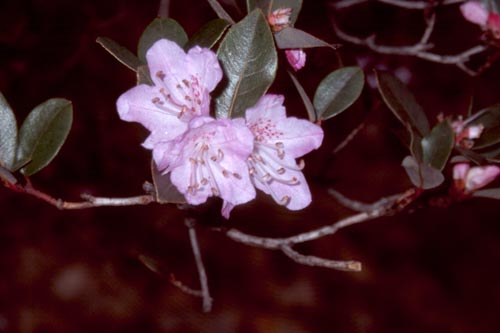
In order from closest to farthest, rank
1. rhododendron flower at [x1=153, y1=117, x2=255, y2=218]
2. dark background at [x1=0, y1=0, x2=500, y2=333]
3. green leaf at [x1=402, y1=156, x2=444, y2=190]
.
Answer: rhododendron flower at [x1=153, y1=117, x2=255, y2=218]
green leaf at [x1=402, y1=156, x2=444, y2=190]
dark background at [x1=0, y1=0, x2=500, y2=333]

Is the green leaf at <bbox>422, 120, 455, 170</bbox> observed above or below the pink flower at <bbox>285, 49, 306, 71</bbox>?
below

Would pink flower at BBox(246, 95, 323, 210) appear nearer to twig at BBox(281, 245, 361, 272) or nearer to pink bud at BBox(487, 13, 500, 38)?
twig at BBox(281, 245, 361, 272)

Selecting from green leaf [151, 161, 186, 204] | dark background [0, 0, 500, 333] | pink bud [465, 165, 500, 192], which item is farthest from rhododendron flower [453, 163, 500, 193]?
dark background [0, 0, 500, 333]

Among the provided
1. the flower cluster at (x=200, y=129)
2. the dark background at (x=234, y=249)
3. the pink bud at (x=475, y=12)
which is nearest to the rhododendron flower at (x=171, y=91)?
the flower cluster at (x=200, y=129)

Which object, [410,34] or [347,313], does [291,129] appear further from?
[347,313]

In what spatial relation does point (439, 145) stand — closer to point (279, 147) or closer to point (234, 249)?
point (279, 147)

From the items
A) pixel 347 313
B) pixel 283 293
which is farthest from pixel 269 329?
pixel 347 313

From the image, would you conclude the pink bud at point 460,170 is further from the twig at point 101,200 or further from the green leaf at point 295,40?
the twig at point 101,200
